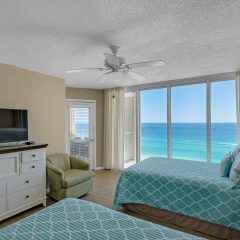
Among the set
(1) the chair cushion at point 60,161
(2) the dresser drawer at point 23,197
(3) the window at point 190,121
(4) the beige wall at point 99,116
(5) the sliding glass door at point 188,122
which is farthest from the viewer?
(4) the beige wall at point 99,116

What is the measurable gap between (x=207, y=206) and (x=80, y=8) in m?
2.69

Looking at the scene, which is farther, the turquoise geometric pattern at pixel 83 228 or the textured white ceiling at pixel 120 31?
the textured white ceiling at pixel 120 31

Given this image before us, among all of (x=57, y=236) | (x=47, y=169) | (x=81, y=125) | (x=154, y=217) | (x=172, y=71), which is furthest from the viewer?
(x=81, y=125)

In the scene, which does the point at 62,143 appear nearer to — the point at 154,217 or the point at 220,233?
the point at 154,217

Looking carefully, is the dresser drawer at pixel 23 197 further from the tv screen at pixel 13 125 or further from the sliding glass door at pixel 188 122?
the sliding glass door at pixel 188 122

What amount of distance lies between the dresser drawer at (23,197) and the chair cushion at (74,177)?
428 millimetres

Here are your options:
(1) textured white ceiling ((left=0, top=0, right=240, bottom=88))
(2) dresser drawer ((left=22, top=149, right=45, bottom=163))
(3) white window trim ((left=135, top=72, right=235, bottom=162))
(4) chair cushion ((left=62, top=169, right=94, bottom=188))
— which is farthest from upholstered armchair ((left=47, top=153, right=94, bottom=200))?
(3) white window trim ((left=135, top=72, right=235, bottom=162))

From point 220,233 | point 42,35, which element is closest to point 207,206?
point 220,233

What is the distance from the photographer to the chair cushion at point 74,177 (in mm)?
3309

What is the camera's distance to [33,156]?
3.11m

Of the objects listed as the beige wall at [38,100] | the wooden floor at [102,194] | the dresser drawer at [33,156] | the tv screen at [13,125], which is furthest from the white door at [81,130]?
the dresser drawer at [33,156]

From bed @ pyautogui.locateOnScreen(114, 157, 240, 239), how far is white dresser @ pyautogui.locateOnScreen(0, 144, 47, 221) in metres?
1.39

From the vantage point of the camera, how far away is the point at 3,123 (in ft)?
9.84

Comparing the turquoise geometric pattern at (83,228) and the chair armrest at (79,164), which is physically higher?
the turquoise geometric pattern at (83,228)
